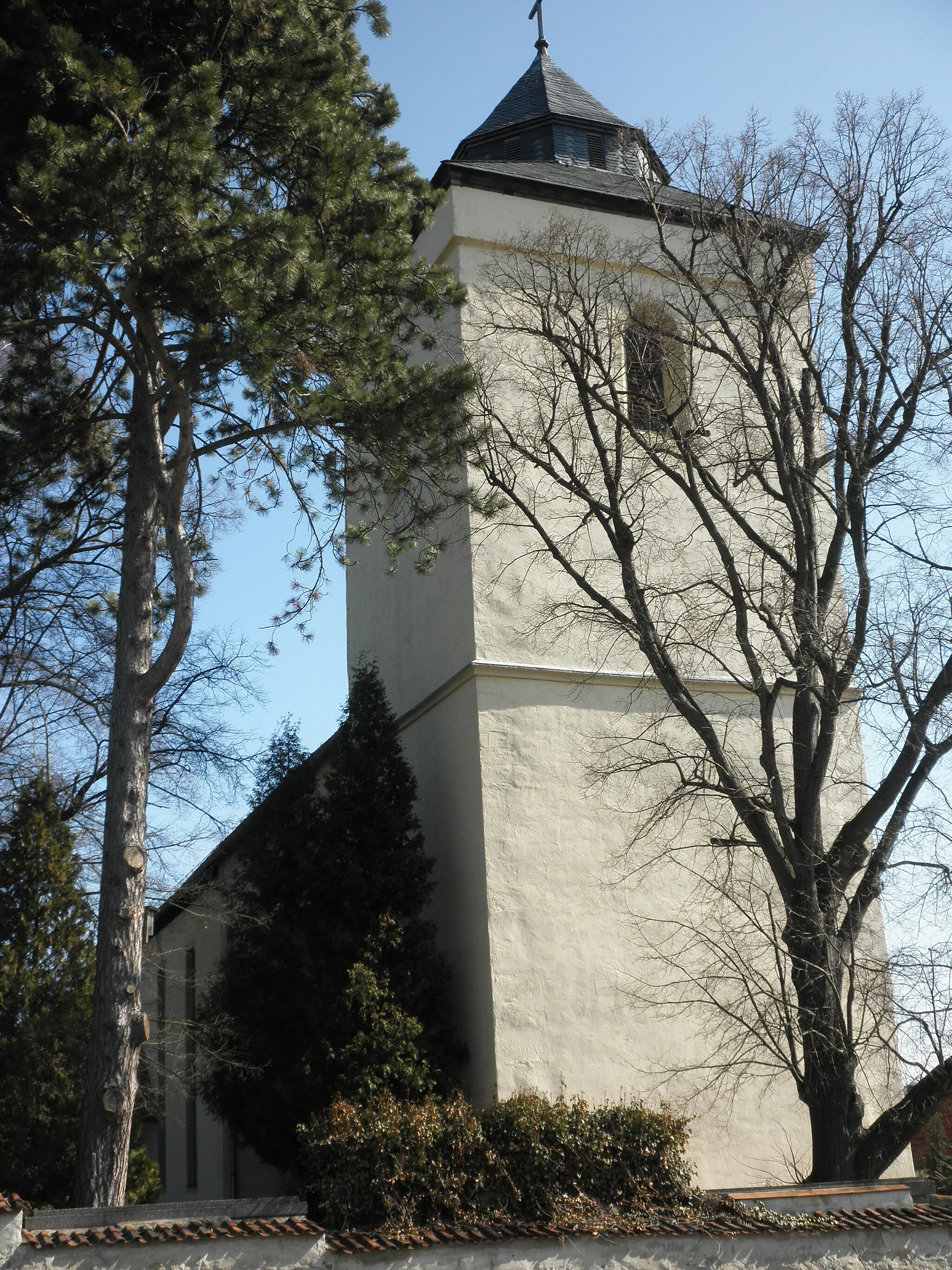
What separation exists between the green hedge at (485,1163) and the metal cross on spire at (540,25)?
18.6m

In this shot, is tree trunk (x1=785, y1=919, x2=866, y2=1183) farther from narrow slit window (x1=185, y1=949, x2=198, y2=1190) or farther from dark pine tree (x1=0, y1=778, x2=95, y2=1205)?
narrow slit window (x1=185, y1=949, x2=198, y2=1190)

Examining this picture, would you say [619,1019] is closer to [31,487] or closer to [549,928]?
[549,928]

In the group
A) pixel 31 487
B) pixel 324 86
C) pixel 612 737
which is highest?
pixel 324 86

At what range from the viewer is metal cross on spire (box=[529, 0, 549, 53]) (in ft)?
73.3

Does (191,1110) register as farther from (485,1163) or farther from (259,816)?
(485,1163)

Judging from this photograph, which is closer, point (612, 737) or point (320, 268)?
point (320, 268)

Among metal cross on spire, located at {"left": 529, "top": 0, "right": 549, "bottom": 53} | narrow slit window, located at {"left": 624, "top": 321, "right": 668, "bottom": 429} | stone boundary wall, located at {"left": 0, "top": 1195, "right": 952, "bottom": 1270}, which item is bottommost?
stone boundary wall, located at {"left": 0, "top": 1195, "right": 952, "bottom": 1270}

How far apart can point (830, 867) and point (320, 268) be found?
698 cm

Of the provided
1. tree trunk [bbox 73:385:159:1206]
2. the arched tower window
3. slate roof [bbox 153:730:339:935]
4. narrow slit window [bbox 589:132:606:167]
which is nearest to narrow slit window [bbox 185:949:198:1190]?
slate roof [bbox 153:730:339:935]

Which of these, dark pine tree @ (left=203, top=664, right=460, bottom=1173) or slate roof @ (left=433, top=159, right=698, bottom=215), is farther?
slate roof @ (left=433, top=159, right=698, bottom=215)

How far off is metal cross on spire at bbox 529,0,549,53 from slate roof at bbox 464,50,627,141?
0.36 meters

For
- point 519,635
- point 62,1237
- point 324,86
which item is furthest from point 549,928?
point 324,86

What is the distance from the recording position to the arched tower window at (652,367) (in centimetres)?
1391

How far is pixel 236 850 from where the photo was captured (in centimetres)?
1508
